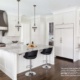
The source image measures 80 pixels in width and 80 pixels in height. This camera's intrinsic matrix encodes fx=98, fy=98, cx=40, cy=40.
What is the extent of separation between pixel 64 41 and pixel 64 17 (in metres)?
1.29

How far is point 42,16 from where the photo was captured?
7270 mm

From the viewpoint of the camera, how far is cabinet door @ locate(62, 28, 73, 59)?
499cm

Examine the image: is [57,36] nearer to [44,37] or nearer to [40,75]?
[44,37]

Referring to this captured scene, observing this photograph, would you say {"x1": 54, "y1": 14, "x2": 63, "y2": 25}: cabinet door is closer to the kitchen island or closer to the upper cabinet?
the upper cabinet

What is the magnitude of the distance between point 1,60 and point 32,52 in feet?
4.68

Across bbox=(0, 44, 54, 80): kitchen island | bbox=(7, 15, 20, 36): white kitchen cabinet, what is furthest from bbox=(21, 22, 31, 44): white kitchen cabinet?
bbox=(0, 44, 54, 80): kitchen island

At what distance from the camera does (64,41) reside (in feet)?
17.3

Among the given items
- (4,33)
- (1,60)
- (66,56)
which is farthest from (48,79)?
(4,33)

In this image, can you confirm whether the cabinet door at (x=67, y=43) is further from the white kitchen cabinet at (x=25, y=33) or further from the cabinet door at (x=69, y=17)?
the white kitchen cabinet at (x=25, y=33)

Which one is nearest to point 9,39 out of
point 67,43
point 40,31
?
point 40,31

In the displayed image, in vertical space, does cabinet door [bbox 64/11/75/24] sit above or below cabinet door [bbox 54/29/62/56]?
above

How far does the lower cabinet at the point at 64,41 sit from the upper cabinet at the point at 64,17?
32 centimetres

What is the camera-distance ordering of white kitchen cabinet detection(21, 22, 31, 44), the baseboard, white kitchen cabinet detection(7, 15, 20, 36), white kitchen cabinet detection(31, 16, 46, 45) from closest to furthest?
the baseboard → white kitchen cabinet detection(7, 15, 20, 36) → white kitchen cabinet detection(31, 16, 46, 45) → white kitchen cabinet detection(21, 22, 31, 44)

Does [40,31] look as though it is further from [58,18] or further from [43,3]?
[43,3]
